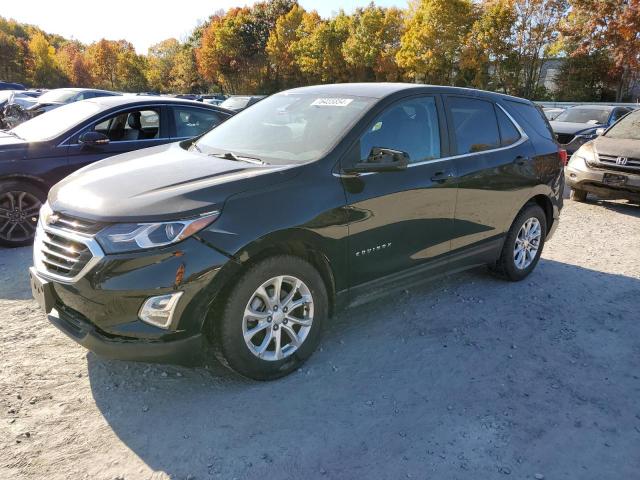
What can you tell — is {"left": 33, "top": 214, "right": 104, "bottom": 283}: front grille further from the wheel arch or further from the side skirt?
the side skirt

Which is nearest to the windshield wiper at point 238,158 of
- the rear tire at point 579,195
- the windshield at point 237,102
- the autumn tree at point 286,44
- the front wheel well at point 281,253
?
the front wheel well at point 281,253

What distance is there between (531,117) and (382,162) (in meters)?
2.51

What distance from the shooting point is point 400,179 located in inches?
143

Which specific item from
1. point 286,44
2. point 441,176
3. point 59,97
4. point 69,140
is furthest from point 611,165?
point 286,44

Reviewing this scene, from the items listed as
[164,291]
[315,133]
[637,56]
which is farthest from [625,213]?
[637,56]

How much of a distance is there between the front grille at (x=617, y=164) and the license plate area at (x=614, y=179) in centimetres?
11

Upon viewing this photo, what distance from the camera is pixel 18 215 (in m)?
5.66

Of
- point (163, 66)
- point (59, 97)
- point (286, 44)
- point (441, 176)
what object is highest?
point (286, 44)

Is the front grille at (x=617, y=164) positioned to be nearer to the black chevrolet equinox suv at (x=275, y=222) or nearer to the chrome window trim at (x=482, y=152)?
the chrome window trim at (x=482, y=152)

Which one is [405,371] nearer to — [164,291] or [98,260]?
[164,291]

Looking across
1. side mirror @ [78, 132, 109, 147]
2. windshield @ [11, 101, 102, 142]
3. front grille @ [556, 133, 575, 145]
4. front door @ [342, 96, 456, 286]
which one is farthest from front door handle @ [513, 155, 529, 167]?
front grille @ [556, 133, 575, 145]

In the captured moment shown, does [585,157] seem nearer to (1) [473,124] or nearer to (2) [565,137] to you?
(2) [565,137]

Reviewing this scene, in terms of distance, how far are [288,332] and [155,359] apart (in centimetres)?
83

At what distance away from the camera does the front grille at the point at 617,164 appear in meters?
7.72
